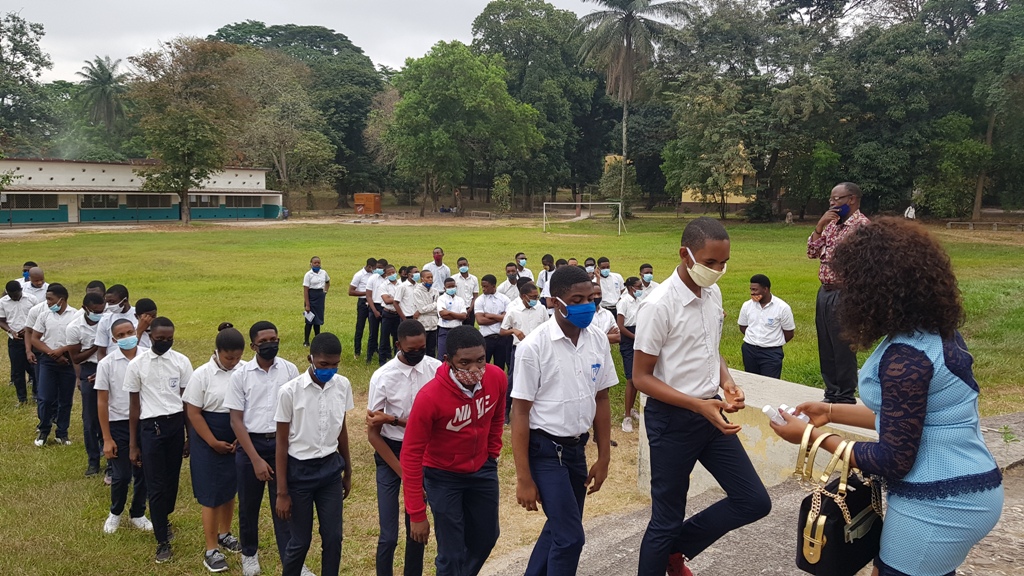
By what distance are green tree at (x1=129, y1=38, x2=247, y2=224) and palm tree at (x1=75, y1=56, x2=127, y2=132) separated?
26.8 metres

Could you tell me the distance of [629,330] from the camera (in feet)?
31.2

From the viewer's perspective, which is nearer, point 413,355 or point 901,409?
point 901,409

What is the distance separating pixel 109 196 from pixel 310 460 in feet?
171

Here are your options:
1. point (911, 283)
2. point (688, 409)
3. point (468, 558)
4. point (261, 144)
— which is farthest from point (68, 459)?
point (261, 144)

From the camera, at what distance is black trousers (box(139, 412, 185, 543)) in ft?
17.9

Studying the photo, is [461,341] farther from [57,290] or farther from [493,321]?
[57,290]

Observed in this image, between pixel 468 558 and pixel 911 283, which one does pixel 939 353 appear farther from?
pixel 468 558

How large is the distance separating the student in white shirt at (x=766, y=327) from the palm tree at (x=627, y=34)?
4098 centimetres

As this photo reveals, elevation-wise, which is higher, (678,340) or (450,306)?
(678,340)

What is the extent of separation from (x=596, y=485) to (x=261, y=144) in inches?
2302

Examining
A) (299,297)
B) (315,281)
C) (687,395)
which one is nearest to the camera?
(687,395)

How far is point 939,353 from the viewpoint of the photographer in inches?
98.3

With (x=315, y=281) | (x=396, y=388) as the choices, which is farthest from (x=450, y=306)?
(x=396, y=388)

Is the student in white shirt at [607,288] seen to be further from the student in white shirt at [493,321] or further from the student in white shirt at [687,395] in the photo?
the student in white shirt at [687,395]
